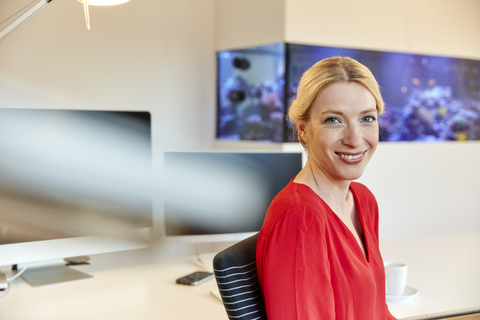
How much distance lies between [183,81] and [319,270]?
2.11 meters

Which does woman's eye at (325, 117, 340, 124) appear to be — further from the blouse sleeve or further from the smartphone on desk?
the smartphone on desk

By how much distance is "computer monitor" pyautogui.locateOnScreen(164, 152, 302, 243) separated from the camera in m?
2.00

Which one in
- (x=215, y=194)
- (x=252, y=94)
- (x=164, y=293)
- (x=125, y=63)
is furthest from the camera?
(x=252, y=94)

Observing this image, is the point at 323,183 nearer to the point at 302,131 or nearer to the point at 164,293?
the point at 302,131

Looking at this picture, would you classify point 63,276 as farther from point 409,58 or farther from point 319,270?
point 409,58

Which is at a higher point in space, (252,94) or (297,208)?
(252,94)

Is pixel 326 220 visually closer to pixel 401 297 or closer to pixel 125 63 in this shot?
pixel 401 297

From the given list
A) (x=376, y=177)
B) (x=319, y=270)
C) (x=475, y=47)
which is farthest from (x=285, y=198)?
(x=475, y=47)

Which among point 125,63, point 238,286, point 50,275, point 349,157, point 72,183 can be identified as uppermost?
point 125,63

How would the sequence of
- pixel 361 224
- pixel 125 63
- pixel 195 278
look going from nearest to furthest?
pixel 361 224, pixel 195 278, pixel 125 63

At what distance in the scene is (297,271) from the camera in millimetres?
990

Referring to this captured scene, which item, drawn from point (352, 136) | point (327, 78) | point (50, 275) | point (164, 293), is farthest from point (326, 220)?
point (50, 275)

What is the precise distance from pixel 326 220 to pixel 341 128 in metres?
0.22

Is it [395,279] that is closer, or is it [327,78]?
[327,78]
